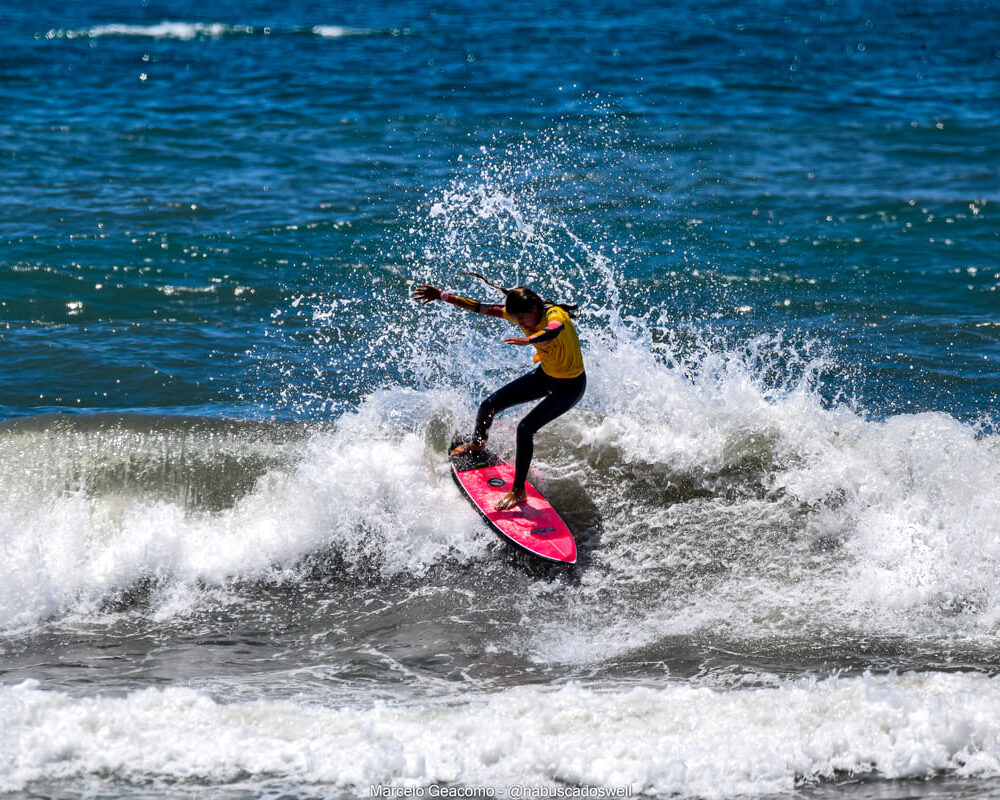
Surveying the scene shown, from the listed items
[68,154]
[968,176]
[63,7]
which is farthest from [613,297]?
[63,7]

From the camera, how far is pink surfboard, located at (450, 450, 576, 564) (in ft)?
27.4

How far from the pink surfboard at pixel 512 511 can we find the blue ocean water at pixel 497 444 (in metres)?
0.19

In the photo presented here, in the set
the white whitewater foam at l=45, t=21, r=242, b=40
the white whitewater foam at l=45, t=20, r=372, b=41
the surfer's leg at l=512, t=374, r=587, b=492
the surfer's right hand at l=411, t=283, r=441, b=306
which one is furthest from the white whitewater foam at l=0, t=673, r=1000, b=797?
the white whitewater foam at l=45, t=21, r=242, b=40

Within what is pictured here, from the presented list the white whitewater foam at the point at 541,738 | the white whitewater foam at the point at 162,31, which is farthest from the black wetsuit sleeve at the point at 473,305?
the white whitewater foam at the point at 162,31

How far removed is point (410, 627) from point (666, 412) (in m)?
3.41

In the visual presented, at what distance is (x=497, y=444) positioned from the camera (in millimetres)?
9531

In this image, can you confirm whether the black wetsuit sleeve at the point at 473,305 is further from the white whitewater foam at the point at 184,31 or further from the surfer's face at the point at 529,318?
the white whitewater foam at the point at 184,31

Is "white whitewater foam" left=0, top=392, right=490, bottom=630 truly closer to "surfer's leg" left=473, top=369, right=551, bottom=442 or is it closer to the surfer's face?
"surfer's leg" left=473, top=369, right=551, bottom=442

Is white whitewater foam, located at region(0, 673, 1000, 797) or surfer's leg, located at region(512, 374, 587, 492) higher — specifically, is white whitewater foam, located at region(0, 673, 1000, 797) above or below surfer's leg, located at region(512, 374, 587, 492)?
below

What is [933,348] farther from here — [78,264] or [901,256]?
[78,264]

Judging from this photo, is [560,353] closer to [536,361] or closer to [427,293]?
[536,361]

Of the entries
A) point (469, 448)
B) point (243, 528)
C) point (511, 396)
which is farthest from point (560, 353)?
point (243, 528)

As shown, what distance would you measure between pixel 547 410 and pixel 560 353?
501 mm

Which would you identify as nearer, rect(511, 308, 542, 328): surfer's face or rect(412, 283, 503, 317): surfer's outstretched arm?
rect(511, 308, 542, 328): surfer's face
